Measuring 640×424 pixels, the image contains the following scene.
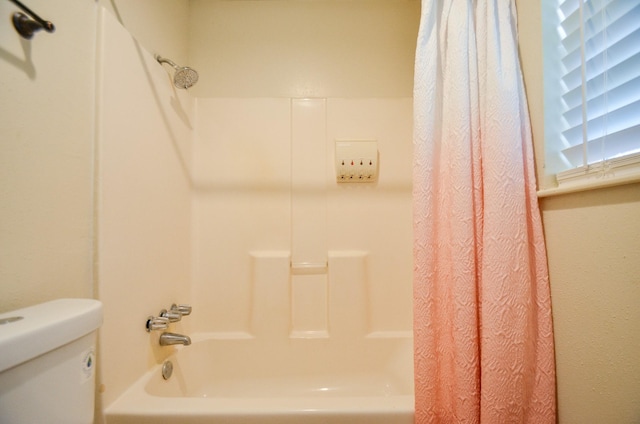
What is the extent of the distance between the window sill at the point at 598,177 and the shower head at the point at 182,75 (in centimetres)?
132

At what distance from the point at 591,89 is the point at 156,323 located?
155cm

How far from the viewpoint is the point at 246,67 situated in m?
1.43

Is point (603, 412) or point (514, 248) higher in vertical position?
point (514, 248)

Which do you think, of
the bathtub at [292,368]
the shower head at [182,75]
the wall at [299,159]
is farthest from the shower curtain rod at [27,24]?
the bathtub at [292,368]

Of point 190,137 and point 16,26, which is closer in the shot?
point 16,26

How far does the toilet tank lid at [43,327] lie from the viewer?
0.42 m

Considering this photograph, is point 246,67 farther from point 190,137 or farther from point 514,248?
point 514,248

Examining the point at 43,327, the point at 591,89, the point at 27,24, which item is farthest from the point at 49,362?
the point at 591,89

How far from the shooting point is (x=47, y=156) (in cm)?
65

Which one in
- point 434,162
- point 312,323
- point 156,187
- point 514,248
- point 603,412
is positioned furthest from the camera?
point 312,323

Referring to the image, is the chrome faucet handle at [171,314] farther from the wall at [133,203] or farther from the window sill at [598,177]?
the window sill at [598,177]

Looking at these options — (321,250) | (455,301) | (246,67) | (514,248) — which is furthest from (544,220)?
(246,67)

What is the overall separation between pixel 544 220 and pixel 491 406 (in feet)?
1.66

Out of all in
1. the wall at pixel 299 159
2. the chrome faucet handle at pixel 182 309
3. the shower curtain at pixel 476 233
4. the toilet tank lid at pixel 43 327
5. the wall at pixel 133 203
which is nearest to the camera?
the toilet tank lid at pixel 43 327
